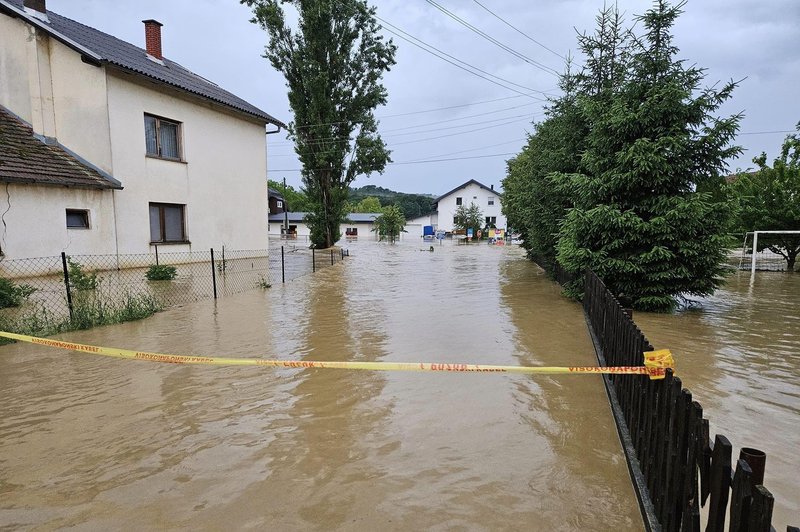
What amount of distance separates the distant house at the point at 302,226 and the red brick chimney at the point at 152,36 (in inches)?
1458

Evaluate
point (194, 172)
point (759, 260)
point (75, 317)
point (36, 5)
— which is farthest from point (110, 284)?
point (759, 260)

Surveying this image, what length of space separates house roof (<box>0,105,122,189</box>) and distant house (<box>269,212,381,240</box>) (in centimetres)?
4213

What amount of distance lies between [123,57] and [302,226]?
163ft

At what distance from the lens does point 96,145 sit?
15383 mm

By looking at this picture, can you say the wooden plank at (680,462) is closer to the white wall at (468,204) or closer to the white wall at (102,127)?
the white wall at (102,127)

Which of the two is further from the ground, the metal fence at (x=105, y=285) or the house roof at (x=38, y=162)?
the house roof at (x=38, y=162)

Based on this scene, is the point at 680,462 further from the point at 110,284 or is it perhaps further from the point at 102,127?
the point at 102,127

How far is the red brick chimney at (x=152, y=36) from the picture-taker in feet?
67.0

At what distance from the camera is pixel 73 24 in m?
Result: 18.1

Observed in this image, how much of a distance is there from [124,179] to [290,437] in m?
15.2

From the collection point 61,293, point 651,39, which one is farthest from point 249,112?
point 651,39

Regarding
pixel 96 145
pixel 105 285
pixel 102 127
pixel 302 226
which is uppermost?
pixel 102 127

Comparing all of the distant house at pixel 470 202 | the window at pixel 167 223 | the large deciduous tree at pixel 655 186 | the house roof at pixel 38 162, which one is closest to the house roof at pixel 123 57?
the house roof at pixel 38 162

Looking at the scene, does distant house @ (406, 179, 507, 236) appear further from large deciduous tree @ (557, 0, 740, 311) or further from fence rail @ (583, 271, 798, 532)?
fence rail @ (583, 271, 798, 532)
